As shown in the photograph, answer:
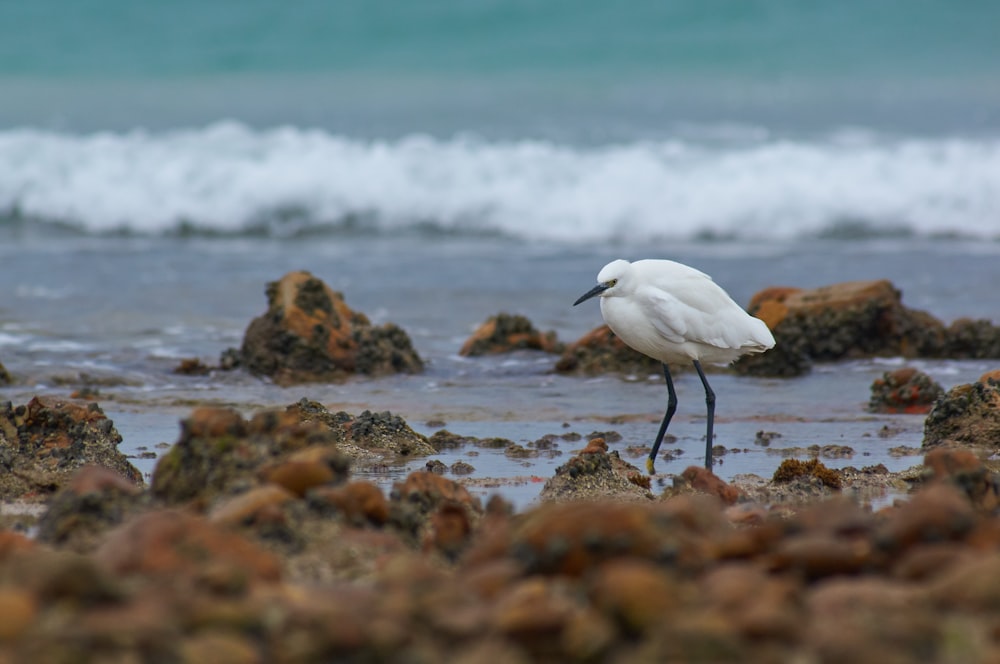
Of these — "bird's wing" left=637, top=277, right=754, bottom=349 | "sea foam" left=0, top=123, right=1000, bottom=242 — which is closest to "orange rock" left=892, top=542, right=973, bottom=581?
"bird's wing" left=637, top=277, right=754, bottom=349

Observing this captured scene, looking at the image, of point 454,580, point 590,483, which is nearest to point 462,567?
point 454,580

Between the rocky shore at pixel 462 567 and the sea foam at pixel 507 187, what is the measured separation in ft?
52.9

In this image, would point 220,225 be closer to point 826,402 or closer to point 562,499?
point 826,402

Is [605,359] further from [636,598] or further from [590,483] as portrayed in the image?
[636,598]

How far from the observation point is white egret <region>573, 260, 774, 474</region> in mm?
6660

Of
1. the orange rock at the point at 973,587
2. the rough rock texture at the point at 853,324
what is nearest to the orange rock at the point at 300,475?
the orange rock at the point at 973,587

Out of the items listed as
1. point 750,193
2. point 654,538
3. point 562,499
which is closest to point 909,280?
point 750,193

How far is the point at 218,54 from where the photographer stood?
3859 centimetres

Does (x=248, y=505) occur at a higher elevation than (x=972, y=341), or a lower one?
lower

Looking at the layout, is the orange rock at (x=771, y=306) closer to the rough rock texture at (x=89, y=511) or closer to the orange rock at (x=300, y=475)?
the orange rock at (x=300, y=475)

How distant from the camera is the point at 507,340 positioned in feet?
35.0

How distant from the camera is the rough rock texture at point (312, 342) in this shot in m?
9.78

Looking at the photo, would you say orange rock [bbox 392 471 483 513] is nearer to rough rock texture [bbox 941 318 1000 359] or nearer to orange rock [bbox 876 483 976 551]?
orange rock [bbox 876 483 976 551]

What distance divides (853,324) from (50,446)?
6.67m
